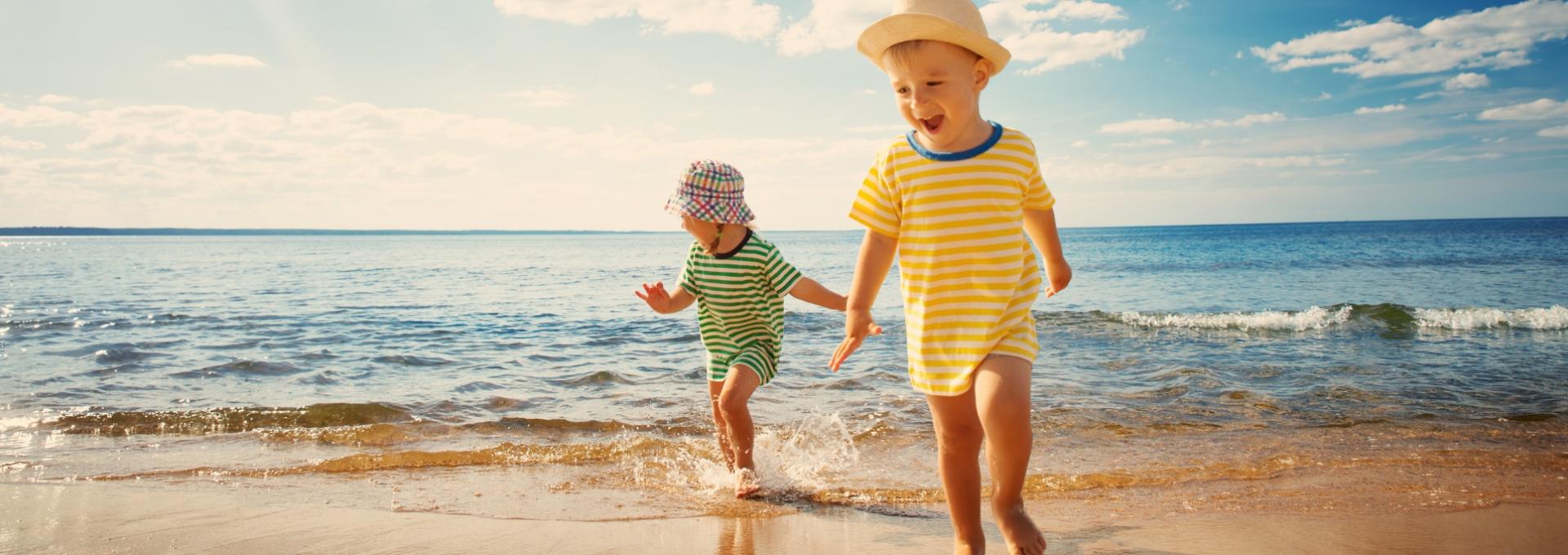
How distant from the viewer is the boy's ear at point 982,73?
2.62 m

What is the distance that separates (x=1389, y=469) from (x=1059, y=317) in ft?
29.4

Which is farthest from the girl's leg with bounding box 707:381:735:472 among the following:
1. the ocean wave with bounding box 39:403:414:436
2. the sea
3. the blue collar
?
the ocean wave with bounding box 39:403:414:436

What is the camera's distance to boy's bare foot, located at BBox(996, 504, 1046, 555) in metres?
2.65

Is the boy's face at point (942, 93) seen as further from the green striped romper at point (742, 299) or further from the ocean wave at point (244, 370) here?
the ocean wave at point (244, 370)

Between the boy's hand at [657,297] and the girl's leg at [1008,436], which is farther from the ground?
the boy's hand at [657,297]

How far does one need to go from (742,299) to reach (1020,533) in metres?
1.93

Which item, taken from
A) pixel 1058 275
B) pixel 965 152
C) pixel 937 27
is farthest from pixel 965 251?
pixel 937 27

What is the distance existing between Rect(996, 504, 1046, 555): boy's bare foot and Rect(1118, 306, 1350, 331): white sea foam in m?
10.8

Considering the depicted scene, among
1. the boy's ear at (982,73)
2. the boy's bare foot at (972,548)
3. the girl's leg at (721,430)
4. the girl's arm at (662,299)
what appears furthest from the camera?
the girl's leg at (721,430)

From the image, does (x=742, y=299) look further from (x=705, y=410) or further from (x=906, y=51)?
(x=705, y=410)

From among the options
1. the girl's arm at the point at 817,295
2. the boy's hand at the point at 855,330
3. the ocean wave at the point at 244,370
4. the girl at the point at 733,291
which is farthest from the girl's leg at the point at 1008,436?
the ocean wave at the point at 244,370

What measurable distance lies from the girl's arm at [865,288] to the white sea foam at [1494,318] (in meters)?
12.2

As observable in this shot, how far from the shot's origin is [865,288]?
2654 millimetres

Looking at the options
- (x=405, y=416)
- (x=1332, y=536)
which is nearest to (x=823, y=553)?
(x=1332, y=536)
